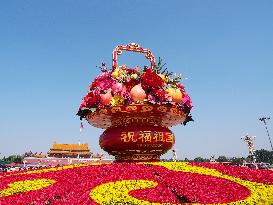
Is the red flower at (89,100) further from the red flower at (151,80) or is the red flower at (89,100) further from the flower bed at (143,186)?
the flower bed at (143,186)

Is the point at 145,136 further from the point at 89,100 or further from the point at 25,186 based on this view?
the point at 25,186

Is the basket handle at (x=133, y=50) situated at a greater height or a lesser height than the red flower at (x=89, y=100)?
greater

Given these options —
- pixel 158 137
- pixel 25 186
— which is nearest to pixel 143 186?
pixel 25 186

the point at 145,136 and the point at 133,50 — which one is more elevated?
the point at 133,50

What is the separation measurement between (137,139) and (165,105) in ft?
3.14

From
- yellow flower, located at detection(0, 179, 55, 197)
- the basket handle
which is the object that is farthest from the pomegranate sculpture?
yellow flower, located at detection(0, 179, 55, 197)

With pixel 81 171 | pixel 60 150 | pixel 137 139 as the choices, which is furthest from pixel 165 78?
pixel 60 150

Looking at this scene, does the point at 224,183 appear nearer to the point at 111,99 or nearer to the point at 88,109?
the point at 111,99

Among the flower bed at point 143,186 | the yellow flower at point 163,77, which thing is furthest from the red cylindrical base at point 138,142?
the yellow flower at point 163,77

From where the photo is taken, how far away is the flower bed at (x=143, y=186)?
3770mm

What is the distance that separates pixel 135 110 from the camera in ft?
21.4

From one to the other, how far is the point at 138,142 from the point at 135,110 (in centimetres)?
70

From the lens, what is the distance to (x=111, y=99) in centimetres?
680

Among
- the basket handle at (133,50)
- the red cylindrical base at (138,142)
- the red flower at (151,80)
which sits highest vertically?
the basket handle at (133,50)
